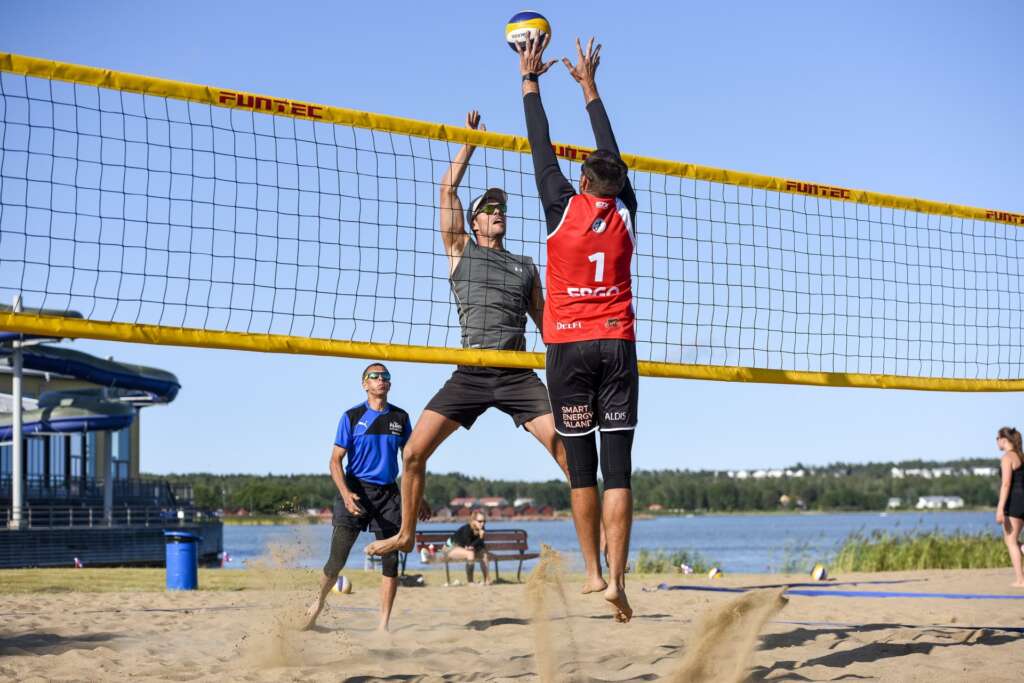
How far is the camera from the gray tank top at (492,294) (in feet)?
19.9

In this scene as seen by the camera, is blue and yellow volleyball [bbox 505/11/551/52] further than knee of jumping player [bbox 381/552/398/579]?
No

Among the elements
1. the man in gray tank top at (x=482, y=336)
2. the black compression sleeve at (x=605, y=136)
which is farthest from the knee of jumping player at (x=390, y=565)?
the black compression sleeve at (x=605, y=136)

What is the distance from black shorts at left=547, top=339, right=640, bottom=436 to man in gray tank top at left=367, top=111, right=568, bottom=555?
0.97 m

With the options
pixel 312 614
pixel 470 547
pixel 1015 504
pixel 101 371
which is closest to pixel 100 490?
pixel 101 371

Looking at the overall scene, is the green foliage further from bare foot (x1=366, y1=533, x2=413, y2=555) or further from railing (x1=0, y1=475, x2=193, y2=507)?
railing (x1=0, y1=475, x2=193, y2=507)

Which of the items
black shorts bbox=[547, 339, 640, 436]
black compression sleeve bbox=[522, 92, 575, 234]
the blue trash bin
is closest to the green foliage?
the blue trash bin

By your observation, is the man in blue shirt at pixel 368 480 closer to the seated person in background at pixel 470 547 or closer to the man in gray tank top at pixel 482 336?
the man in gray tank top at pixel 482 336

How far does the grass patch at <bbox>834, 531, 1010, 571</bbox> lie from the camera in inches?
574

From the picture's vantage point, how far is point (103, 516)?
89.4ft

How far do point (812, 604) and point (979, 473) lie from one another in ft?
318

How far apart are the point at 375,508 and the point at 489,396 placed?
6.42ft

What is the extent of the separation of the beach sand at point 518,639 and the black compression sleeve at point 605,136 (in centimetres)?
167

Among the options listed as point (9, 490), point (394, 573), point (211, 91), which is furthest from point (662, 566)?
point (9, 490)

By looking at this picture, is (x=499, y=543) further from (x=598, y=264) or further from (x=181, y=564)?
(x=598, y=264)
